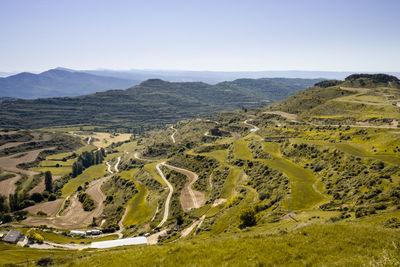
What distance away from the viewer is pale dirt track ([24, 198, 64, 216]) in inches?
5364

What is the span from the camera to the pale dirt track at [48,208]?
13625cm

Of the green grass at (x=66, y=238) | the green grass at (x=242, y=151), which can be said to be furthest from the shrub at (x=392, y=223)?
the green grass at (x=242, y=151)

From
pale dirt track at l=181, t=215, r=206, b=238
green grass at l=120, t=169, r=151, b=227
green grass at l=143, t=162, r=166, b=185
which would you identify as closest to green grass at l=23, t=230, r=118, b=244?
green grass at l=120, t=169, r=151, b=227

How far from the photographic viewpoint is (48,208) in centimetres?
14125

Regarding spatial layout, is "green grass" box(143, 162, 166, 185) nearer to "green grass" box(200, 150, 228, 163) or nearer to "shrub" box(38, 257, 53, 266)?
"green grass" box(200, 150, 228, 163)

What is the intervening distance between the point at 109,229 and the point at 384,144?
10063cm

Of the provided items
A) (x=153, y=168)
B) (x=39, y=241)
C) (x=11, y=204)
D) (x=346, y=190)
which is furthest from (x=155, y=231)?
(x=11, y=204)

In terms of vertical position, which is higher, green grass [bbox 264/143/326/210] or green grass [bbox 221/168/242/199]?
green grass [bbox 264/143/326/210]

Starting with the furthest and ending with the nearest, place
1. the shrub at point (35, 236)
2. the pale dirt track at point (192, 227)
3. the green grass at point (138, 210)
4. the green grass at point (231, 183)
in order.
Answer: the green grass at point (138, 210)
the green grass at point (231, 183)
the shrub at point (35, 236)
the pale dirt track at point (192, 227)

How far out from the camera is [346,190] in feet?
185

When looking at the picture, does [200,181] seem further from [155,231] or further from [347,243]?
[347,243]

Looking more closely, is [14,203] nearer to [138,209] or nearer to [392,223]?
[138,209]

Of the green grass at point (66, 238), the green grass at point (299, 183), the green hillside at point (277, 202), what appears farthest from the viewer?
the green grass at point (66, 238)

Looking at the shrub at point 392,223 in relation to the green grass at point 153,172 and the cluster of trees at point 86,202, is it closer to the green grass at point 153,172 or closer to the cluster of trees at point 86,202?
the green grass at point 153,172
